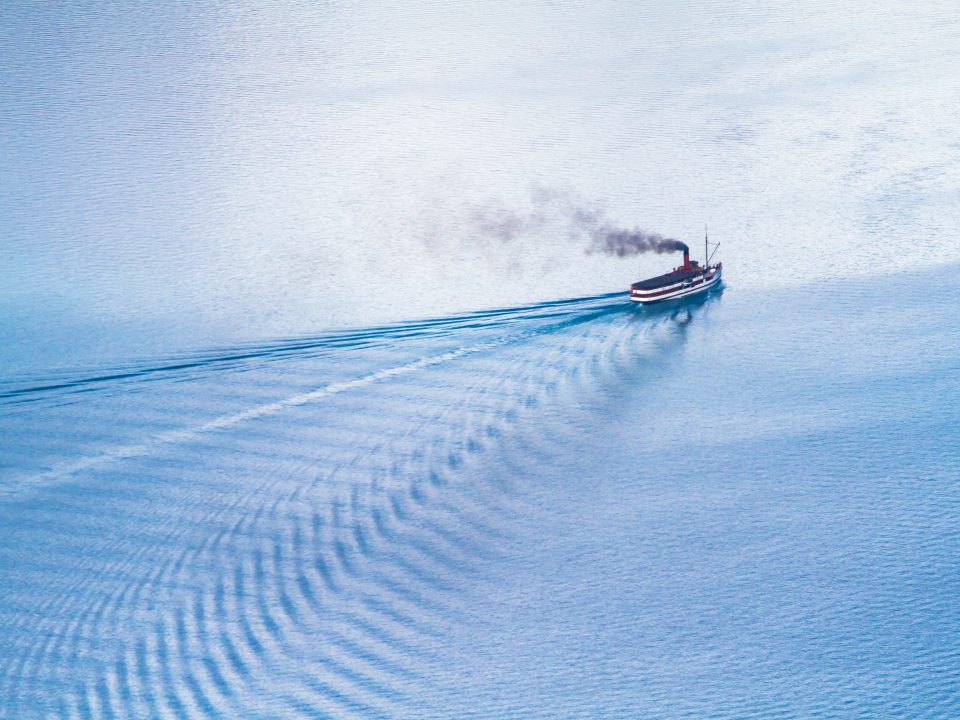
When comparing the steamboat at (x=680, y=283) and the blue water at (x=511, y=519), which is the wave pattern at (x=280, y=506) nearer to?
the blue water at (x=511, y=519)

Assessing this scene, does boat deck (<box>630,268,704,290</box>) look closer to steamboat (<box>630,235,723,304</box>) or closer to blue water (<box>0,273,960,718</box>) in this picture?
steamboat (<box>630,235,723,304</box>)

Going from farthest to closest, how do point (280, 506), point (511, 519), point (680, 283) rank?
point (680, 283) < point (280, 506) < point (511, 519)

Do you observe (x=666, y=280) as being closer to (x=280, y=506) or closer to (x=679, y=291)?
(x=679, y=291)

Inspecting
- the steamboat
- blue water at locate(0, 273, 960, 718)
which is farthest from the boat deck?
blue water at locate(0, 273, 960, 718)

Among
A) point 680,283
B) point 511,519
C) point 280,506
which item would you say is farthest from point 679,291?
point 280,506

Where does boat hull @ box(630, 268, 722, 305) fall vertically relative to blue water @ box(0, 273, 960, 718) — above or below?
above

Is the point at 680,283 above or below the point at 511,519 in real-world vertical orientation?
above

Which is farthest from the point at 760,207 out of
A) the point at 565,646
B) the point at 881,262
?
the point at 565,646
